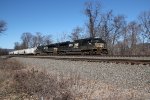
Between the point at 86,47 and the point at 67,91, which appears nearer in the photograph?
the point at 67,91

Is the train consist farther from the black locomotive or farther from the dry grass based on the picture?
the dry grass

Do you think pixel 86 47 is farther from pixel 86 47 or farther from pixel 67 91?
pixel 67 91

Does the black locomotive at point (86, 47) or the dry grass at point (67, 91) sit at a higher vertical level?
the black locomotive at point (86, 47)

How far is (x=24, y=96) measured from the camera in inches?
418

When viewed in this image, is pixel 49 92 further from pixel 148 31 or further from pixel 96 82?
pixel 148 31

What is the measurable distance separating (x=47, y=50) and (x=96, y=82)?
4511cm

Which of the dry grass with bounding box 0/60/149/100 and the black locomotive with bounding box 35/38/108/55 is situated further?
the black locomotive with bounding box 35/38/108/55

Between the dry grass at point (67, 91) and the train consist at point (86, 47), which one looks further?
the train consist at point (86, 47)

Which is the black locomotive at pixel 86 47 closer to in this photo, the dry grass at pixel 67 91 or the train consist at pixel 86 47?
the train consist at pixel 86 47

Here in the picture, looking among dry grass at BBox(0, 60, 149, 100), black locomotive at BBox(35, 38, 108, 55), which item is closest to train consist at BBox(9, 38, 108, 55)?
black locomotive at BBox(35, 38, 108, 55)

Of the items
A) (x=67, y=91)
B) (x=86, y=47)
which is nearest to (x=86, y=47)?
(x=86, y=47)

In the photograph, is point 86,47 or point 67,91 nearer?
point 67,91

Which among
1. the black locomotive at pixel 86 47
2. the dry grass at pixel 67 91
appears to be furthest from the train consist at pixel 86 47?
the dry grass at pixel 67 91

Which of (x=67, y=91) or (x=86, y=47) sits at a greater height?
(x=86, y=47)
